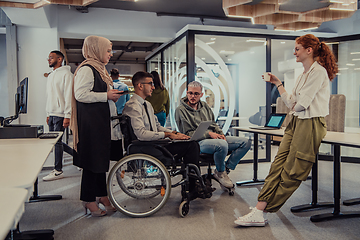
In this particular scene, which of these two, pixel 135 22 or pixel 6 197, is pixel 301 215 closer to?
pixel 6 197

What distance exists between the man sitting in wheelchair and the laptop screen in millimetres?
1217

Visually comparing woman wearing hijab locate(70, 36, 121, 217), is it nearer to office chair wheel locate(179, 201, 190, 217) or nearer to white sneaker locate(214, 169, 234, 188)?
office chair wheel locate(179, 201, 190, 217)

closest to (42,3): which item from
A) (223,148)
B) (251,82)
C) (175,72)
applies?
(223,148)

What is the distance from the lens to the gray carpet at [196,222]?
87.4 inches

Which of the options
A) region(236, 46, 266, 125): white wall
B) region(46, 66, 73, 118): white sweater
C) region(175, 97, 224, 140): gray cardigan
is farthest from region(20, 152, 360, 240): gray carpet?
region(236, 46, 266, 125): white wall

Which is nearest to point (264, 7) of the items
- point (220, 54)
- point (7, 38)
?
point (220, 54)

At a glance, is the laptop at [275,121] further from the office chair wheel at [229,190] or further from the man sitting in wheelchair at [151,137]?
the man sitting in wheelchair at [151,137]

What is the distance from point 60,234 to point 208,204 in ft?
4.50

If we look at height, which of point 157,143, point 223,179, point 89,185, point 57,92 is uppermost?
point 57,92

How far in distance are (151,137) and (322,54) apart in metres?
1.54

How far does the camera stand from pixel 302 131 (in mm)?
2285

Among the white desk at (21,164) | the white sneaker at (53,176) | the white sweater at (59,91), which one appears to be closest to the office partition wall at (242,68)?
the white sweater at (59,91)

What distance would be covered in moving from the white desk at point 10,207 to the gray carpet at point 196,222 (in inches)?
59.8

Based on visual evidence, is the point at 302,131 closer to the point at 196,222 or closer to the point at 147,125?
the point at 196,222
